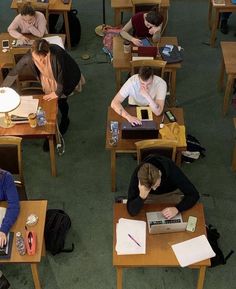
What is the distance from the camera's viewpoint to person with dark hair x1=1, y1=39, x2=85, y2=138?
5.02 m

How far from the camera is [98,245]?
15.7ft

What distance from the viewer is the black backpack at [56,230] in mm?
4645

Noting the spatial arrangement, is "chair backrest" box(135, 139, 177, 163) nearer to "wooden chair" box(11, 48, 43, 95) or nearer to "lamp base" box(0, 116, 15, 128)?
"lamp base" box(0, 116, 15, 128)

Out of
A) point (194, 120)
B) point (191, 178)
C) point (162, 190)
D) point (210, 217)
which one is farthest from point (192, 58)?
point (162, 190)

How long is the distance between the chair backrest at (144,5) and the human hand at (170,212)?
352 centimetres

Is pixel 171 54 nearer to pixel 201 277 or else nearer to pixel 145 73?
pixel 145 73

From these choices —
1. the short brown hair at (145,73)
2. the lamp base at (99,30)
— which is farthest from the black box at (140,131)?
the lamp base at (99,30)

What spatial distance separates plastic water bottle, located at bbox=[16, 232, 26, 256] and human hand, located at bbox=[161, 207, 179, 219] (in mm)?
1185

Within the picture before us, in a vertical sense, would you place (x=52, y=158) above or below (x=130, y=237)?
below

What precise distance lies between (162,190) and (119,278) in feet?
2.78

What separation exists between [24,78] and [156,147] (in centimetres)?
201

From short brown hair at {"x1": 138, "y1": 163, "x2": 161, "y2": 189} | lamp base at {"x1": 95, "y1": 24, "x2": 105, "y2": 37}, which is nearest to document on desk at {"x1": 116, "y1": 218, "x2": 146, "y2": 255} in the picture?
short brown hair at {"x1": 138, "y1": 163, "x2": 161, "y2": 189}

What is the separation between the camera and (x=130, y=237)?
12.9 feet

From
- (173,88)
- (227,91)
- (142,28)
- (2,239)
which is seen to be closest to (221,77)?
(227,91)
